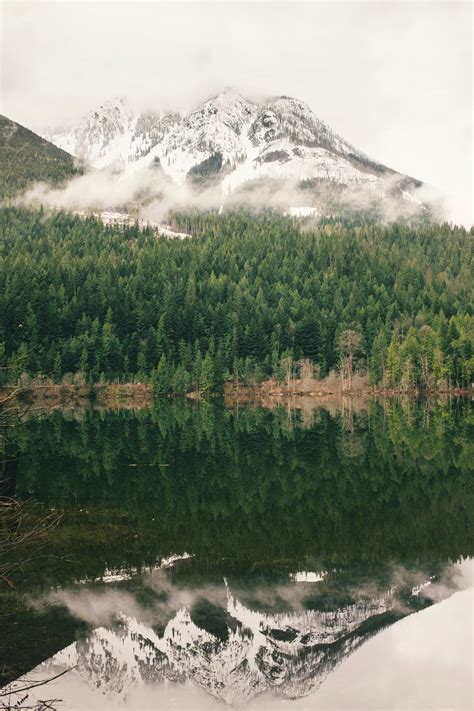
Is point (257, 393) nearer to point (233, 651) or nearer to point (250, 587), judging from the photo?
point (250, 587)

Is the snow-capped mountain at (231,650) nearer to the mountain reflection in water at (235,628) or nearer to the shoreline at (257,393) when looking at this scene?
the mountain reflection in water at (235,628)

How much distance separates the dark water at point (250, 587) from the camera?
14234 millimetres

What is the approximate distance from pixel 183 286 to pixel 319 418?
99.4 m

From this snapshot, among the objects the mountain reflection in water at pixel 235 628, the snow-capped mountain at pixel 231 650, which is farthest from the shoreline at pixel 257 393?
the snow-capped mountain at pixel 231 650

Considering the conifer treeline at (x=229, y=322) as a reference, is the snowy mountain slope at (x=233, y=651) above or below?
below

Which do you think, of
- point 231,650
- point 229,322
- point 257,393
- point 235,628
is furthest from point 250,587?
point 229,322

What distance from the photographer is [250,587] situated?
18750mm

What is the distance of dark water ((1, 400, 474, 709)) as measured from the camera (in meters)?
14.2

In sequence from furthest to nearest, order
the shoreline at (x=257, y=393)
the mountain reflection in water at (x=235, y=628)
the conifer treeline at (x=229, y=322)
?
the conifer treeline at (x=229, y=322) < the shoreline at (x=257, y=393) < the mountain reflection in water at (x=235, y=628)

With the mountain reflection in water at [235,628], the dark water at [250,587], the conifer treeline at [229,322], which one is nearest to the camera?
the dark water at [250,587]

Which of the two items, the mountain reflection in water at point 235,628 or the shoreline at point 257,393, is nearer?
the mountain reflection in water at point 235,628

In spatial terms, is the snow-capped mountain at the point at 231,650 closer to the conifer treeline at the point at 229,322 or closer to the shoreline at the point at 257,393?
the shoreline at the point at 257,393

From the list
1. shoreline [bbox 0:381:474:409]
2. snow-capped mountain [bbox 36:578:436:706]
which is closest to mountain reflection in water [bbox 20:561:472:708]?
snow-capped mountain [bbox 36:578:436:706]

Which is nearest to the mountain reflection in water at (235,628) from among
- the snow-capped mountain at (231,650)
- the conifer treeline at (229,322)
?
the snow-capped mountain at (231,650)
